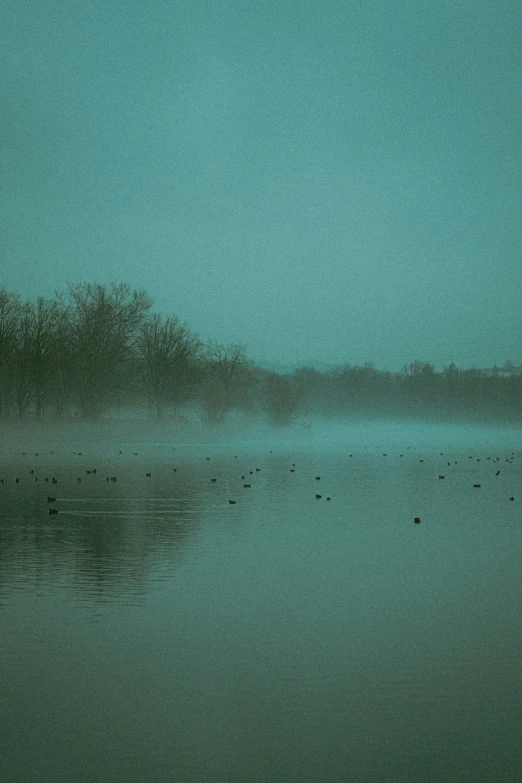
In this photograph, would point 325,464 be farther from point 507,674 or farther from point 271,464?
point 507,674

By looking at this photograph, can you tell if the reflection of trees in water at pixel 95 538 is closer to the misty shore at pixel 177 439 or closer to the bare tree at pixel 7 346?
the misty shore at pixel 177 439

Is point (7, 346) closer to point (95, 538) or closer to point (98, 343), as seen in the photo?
point (98, 343)

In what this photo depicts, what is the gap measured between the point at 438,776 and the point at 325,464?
98.0 feet

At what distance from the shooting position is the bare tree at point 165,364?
71.1 m

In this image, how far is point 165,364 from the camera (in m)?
71.7

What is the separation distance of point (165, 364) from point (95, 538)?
5777cm

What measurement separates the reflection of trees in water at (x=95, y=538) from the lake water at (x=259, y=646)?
0.06m

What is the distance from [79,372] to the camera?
201ft

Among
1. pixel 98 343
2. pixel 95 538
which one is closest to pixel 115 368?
pixel 98 343

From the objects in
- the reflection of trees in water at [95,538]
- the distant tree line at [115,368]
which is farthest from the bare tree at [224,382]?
the reflection of trees in water at [95,538]

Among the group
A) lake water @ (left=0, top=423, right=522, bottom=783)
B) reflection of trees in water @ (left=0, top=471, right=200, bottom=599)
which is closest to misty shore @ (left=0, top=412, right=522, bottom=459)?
reflection of trees in water @ (left=0, top=471, right=200, bottom=599)

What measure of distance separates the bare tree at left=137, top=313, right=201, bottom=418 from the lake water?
52.7 meters

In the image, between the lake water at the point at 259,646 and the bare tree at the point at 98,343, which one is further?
the bare tree at the point at 98,343

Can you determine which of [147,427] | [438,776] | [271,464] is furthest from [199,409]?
[438,776]
